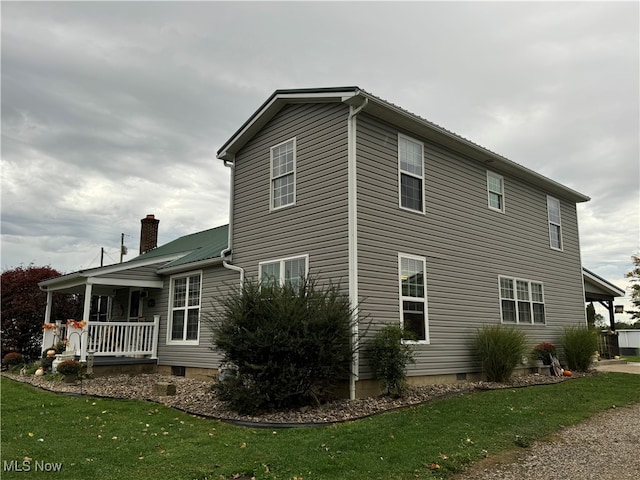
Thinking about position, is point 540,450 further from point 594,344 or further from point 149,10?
point 149,10

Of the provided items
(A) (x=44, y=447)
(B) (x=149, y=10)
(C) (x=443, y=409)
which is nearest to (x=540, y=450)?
(C) (x=443, y=409)

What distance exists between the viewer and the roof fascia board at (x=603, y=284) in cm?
1903

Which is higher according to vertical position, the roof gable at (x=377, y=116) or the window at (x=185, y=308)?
the roof gable at (x=377, y=116)

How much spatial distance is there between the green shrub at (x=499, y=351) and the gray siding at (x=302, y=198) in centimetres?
459

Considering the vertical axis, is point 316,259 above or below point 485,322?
above

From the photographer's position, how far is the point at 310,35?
40.2 feet

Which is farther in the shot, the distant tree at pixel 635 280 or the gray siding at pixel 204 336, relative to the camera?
the distant tree at pixel 635 280

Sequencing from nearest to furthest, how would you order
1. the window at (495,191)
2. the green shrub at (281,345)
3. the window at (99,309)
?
the green shrub at (281,345) < the window at (495,191) < the window at (99,309)

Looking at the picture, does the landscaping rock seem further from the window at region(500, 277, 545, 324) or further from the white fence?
the white fence

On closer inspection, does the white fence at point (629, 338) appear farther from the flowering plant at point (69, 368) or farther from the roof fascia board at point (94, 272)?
the flowering plant at point (69, 368)

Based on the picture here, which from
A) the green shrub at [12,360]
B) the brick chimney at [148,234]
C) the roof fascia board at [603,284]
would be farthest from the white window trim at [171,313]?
the roof fascia board at [603,284]

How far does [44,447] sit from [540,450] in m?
6.39

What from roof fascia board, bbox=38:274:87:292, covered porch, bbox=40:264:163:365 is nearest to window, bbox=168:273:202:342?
covered porch, bbox=40:264:163:365

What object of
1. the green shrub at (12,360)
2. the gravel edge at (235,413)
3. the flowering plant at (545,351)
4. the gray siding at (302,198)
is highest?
the gray siding at (302,198)
